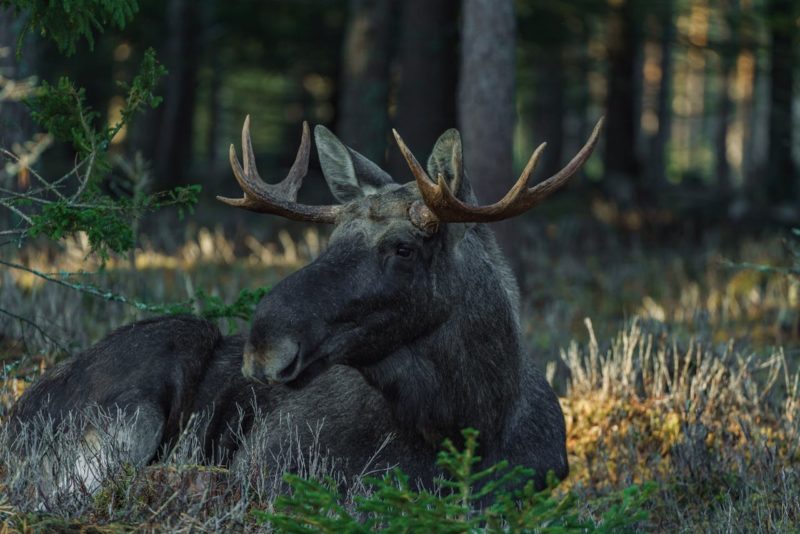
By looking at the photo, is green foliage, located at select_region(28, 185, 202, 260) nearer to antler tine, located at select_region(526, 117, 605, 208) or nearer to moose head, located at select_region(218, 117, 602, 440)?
moose head, located at select_region(218, 117, 602, 440)

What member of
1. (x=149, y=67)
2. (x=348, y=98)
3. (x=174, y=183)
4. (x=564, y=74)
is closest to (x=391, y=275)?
(x=149, y=67)

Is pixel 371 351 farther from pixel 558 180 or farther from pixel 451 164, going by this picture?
pixel 558 180

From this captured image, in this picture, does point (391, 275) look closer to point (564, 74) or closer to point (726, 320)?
point (726, 320)

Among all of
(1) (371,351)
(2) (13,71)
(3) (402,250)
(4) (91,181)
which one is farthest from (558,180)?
(2) (13,71)

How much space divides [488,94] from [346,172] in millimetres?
5966

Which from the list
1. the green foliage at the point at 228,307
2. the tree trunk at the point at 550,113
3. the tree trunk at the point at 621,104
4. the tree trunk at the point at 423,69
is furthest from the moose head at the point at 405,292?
the tree trunk at the point at 550,113

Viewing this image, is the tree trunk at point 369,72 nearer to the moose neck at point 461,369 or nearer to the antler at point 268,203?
the antler at point 268,203

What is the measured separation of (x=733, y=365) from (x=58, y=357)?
472cm

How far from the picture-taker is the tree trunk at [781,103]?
19266mm

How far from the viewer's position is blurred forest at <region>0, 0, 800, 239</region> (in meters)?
12.3

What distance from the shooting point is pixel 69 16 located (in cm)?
688

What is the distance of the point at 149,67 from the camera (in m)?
6.69

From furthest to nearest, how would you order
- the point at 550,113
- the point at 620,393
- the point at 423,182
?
the point at 550,113
the point at 620,393
the point at 423,182

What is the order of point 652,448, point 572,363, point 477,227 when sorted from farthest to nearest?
point 572,363 → point 652,448 → point 477,227
